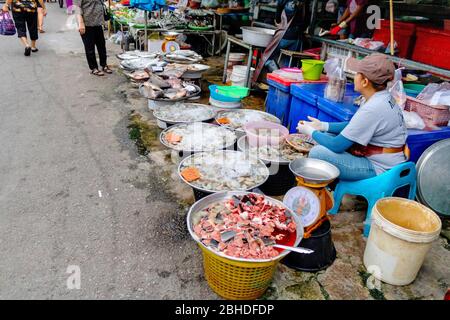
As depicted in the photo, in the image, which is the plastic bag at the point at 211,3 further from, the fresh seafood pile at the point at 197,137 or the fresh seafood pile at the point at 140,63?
the fresh seafood pile at the point at 197,137

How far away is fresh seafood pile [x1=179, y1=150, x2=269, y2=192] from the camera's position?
3328mm

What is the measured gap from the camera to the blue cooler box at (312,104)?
389cm

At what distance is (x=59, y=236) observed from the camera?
3.19 m

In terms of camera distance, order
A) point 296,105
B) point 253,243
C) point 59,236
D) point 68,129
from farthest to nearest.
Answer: point 68,129 → point 296,105 → point 59,236 → point 253,243

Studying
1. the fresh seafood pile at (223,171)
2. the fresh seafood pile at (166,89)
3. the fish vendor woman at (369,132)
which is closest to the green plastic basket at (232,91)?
the fresh seafood pile at (166,89)

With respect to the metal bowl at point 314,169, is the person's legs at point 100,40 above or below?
above

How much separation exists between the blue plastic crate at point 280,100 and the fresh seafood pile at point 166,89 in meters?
1.32

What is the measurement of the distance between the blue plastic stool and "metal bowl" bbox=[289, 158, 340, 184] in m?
0.44

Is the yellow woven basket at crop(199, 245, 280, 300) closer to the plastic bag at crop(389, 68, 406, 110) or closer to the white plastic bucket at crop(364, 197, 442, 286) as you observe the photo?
the white plastic bucket at crop(364, 197, 442, 286)

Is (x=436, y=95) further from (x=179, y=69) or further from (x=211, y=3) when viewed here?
(x=211, y=3)

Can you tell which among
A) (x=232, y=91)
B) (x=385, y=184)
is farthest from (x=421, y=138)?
(x=232, y=91)
